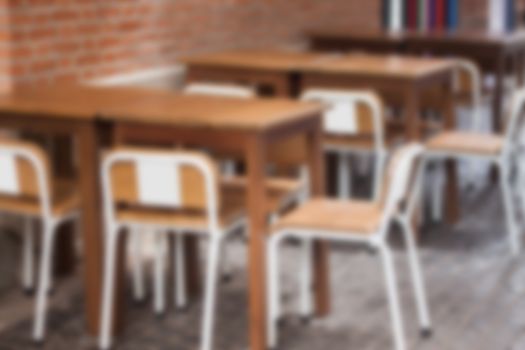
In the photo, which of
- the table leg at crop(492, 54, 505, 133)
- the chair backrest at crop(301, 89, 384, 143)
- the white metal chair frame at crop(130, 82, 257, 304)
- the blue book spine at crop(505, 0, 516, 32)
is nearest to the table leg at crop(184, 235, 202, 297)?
the white metal chair frame at crop(130, 82, 257, 304)

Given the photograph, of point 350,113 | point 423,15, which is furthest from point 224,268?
point 423,15

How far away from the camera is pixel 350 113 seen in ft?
17.1

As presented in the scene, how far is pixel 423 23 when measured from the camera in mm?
9781

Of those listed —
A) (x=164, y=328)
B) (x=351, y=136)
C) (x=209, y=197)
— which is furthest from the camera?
(x=351, y=136)

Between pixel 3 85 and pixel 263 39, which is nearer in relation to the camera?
pixel 3 85

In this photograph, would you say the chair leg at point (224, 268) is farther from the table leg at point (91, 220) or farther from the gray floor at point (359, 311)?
the table leg at point (91, 220)

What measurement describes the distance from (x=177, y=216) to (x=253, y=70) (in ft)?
7.20

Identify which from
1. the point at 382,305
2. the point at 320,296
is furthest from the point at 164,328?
the point at 382,305

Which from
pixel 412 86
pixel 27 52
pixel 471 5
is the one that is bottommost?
pixel 471 5

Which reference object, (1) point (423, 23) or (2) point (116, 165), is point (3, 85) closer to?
(2) point (116, 165)

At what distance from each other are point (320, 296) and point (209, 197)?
0.86m

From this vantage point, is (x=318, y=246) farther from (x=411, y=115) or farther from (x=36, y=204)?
(x=411, y=115)

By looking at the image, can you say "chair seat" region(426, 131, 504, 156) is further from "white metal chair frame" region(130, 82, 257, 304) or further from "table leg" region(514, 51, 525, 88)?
"table leg" region(514, 51, 525, 88)

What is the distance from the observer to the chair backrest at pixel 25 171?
12.9ft
